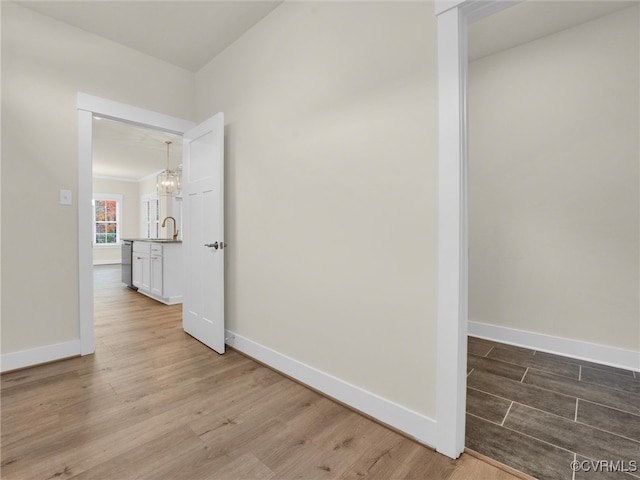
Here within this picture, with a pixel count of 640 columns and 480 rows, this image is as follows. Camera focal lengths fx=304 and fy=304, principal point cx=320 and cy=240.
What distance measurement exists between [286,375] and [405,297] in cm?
119

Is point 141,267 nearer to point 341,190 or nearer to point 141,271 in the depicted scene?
point 141,271

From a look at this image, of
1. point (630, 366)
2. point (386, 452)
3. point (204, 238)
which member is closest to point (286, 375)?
point (386, 452)

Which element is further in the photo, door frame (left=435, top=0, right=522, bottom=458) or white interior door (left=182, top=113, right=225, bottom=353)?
white interior door (left=182, top=113, right=225, bottom=353)

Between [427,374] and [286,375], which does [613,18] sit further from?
[286,375]

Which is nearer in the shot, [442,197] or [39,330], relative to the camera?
[442,197]

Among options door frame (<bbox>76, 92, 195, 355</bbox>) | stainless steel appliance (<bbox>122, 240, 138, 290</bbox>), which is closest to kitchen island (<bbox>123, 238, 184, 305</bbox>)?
stainless steel appliance (<bbox>122, 240, 138, 290</bbox>)

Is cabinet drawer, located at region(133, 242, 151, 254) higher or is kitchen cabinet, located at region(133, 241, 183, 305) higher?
cabinet drawer, located at region(133, 242, 151, 254)

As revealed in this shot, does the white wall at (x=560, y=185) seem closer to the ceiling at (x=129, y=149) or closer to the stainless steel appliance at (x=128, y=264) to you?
the ceiling at (x=129, y=149)

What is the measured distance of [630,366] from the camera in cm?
240

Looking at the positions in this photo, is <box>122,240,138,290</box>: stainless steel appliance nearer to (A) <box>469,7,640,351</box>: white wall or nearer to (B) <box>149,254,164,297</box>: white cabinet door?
(B) <box>149,254,164,297</box>: white cabinet door

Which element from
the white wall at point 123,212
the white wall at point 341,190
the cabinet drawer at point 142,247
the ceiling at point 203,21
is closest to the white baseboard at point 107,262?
the white wall at point 123,212

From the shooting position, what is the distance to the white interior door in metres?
2.72

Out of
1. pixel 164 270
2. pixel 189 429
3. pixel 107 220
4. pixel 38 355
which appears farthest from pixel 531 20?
pixel 107 220

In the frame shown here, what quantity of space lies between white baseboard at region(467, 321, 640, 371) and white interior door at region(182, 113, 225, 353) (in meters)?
2.62
